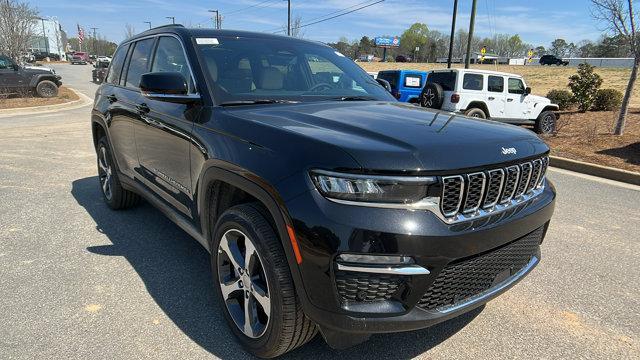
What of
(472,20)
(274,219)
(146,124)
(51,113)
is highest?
(472,20)

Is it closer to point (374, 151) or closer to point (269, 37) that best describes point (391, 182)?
point (374, 151)

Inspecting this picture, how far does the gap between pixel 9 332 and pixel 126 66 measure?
270 centimetres

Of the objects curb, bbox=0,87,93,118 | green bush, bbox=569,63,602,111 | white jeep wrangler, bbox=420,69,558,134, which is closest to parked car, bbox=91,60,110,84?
curb, bbox=0,87,93,118

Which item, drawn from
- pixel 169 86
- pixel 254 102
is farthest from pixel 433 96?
pixel 169 86

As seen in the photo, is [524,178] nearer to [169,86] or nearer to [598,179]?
[169,86]

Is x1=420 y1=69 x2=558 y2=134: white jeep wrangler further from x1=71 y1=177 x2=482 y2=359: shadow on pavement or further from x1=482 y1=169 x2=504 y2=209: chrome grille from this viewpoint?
x1=482 y1=169 x2=504 y2=209: chrome grille

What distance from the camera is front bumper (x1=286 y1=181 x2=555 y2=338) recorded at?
191 cm

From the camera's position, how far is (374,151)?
2.00 meters

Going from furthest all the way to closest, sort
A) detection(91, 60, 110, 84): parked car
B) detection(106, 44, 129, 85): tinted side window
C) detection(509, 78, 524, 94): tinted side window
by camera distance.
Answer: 1. detection(509, 78, 524, 94): tinted side window
2. detection(91, 60, 110, 84): parked car
3. detection(106, 44, 129, 85): tinted side window

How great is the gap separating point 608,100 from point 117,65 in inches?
639

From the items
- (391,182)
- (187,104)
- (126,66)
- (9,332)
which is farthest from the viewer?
(126,66)

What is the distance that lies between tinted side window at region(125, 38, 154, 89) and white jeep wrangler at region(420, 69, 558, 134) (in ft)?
31.4

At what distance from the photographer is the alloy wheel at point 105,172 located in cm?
491

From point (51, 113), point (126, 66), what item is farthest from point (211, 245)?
point (51, 113)
